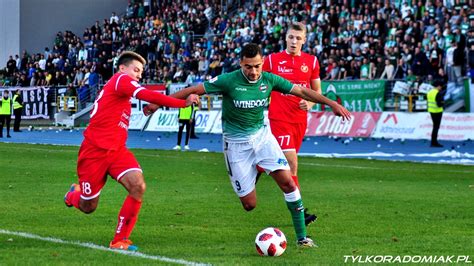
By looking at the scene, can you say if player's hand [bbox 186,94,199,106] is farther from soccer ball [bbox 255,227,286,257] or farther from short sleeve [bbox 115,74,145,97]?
soccer ball [bbox 255,227,286,257]

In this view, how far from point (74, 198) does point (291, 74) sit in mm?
3975

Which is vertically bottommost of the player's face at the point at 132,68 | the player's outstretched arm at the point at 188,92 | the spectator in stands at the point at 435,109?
the spectator in stands at the point at 435,109

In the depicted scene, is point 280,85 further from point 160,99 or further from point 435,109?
point 435,109

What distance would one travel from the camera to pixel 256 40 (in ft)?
150

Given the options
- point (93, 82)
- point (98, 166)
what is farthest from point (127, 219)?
point (93, 82)

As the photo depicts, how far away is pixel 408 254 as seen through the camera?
400 inches

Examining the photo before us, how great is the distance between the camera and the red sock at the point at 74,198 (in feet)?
37.0

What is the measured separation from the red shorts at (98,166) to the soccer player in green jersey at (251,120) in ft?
2.09

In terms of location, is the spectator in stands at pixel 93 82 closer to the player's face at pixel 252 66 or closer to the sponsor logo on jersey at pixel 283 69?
the sponsor logo on jersey at pixel 283 69

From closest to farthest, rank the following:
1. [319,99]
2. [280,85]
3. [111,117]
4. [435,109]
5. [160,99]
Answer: [160,99] → [111,117] → [319,99] → [280,85] → [435,109]

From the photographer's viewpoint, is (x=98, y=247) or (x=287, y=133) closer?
(x=98, y=247)

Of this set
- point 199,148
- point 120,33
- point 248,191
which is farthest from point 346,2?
point 248,191

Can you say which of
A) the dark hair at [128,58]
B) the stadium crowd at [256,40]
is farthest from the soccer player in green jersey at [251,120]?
the stadium crowd at [256,40]

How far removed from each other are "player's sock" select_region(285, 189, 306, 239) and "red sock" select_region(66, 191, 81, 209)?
7.33 feet
